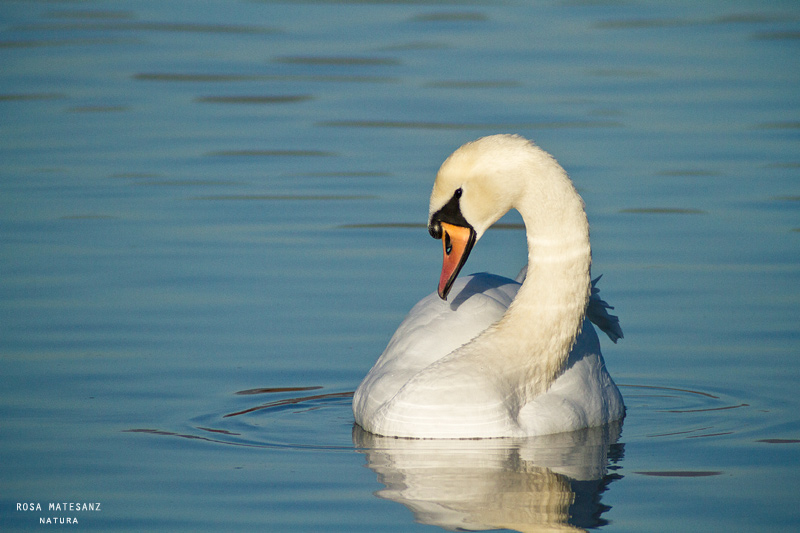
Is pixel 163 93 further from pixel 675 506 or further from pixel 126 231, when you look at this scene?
pixel 675 506

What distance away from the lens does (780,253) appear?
11.0 meters

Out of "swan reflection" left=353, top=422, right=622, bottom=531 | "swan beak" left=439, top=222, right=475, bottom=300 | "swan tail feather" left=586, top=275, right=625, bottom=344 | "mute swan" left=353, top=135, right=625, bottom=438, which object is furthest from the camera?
"swan tail feather" left=586, top=275, right=625, bottom=344

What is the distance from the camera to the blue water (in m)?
6.72

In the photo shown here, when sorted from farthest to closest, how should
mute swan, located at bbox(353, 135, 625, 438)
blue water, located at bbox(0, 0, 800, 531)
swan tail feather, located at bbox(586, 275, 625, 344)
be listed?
1. swan tail feather, located at bbox(586, 275, 625, 344)
2. mute swan, located at bbox(353, 135, 625, 438)
3. blue water, located at bbox(0, 0, 800, 531)

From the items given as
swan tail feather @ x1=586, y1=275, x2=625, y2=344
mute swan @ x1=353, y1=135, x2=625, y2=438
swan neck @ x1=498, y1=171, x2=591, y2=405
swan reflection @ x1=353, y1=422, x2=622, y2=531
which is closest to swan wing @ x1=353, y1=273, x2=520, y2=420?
mute swan @ x1=353, y1=135, x2=625, y2=438

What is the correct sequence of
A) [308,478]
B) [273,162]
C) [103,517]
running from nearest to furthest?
1. [103,517]
2. [308,478]
3. [273,162]

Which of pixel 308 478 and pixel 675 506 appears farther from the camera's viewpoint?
pixel 308 478

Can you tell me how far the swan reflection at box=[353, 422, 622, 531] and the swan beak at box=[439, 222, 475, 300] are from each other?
2.76 feet

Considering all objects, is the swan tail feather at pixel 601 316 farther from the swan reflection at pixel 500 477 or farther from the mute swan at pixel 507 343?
the swan reflection at pixel 500 477

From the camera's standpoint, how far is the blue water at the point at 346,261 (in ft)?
22.1

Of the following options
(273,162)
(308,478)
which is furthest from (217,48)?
(308,478)

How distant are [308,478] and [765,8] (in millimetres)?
18806

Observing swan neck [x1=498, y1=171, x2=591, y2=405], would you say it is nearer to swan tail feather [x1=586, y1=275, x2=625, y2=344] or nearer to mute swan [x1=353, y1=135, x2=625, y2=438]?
mute swan [x1=353, y1=135, x2=625, y2=438]

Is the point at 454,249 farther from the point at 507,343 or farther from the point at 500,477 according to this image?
the point at 500,477
